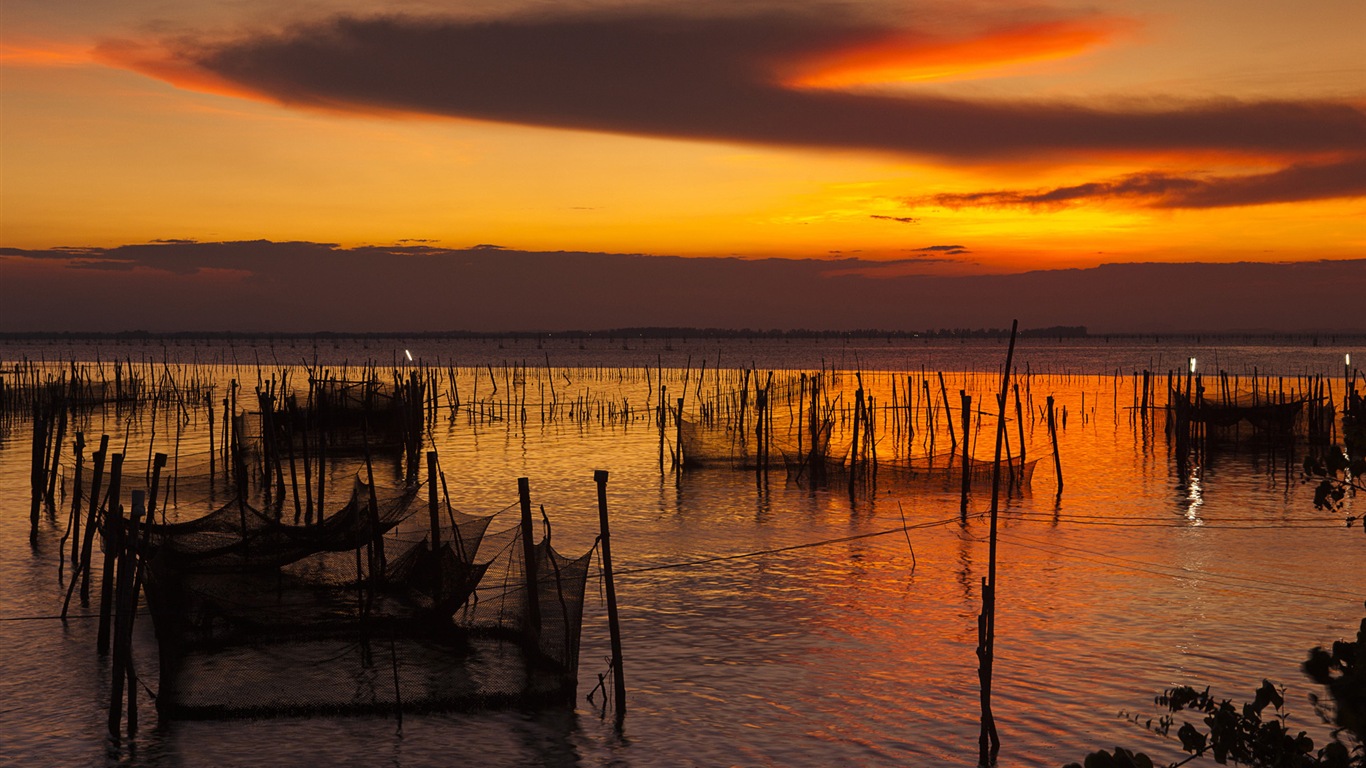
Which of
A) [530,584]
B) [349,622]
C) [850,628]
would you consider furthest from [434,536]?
[850,628]

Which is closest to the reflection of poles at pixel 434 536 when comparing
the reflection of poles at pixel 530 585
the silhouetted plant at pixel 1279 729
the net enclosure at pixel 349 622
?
the net enclosure at pixel 349 622

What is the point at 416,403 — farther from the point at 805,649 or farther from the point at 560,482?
the point at 805,649

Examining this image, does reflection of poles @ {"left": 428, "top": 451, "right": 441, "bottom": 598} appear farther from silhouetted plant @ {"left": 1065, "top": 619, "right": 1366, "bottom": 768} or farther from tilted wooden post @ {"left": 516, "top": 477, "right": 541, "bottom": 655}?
silhouetted plant @ {"left": 1065, "top": 619, "right": 1366, "bottom": 768}

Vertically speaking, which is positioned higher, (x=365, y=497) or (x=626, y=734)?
(x=365, y=497)

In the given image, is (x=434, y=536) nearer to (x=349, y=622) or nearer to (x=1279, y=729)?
(x=349, y=622)

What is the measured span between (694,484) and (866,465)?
279 cm

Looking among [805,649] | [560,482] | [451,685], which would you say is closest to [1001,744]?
[805,649]

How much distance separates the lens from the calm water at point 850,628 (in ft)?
23.7

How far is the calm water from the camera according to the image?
285 inches

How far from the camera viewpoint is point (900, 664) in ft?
29.3

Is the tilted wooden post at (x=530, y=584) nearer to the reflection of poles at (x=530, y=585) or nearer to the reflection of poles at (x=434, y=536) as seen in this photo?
the reflection of poles at (x=530, y=585)

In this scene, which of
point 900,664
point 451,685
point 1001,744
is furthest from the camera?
point 900,664

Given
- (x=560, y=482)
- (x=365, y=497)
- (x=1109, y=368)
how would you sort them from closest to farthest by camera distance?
(x=365, y=497) → (x=560, y=482) → (x=1109, y=368)

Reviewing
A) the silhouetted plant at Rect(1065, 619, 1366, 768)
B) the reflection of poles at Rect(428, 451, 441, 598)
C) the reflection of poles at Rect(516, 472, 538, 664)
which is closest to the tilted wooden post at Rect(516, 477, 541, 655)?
the reflection of poles at Rect(516, 472, 538, 664)
